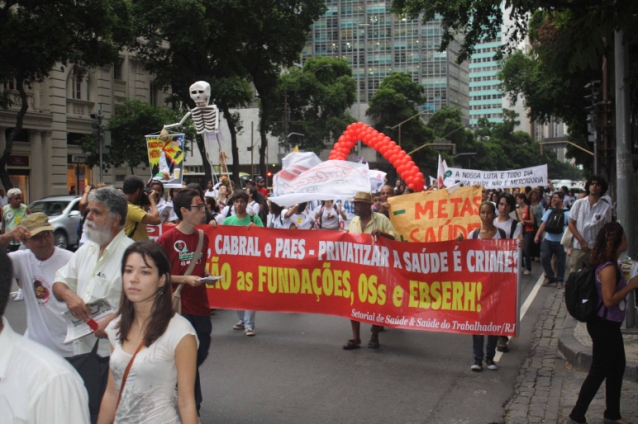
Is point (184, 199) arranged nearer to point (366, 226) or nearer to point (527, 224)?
point (366, 226)

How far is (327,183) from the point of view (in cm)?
921

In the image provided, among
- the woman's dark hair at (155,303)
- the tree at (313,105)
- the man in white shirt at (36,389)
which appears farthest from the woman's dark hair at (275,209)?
the tree at (313,105)

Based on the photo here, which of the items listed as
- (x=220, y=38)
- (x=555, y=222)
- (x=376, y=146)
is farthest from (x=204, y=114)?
(x=220, y=38)

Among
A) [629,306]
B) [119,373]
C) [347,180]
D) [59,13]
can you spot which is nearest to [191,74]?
[59,13]

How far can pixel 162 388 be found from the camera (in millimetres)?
3006

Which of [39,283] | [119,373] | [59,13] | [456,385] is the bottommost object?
[456,385]

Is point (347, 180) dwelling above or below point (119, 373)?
above

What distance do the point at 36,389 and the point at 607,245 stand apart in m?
4.62

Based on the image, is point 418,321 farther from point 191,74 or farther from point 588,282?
point 191,74

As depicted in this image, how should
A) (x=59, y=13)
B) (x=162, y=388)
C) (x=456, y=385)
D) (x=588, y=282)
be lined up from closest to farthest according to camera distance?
(x=162, y=388) < (x=588, y=282) < (x=456, y=385) < (x=59, y=13)

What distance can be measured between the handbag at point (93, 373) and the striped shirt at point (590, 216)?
6.95 metres

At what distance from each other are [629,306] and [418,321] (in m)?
2.64

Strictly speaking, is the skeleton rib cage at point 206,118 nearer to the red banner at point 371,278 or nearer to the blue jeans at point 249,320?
the red banner at point 371,278

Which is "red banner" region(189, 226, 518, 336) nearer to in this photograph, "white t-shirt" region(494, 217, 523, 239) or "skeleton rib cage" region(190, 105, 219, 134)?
"white t-shirt" region(494, 217, 523, 239)
